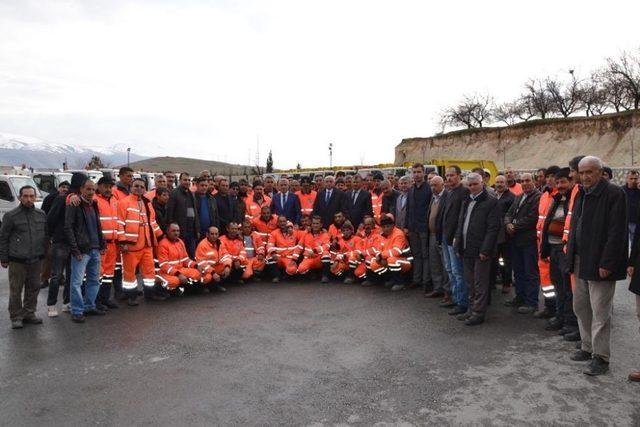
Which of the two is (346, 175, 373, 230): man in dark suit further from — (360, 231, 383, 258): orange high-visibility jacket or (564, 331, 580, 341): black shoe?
(564, 331, 580, 341): black shoe

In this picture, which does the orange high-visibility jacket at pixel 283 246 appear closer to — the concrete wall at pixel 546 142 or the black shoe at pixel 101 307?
the black shoe at pixel 101 307

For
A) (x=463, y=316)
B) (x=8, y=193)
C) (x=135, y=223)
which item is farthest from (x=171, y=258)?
(x=8, y=193)

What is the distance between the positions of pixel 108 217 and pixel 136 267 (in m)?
0.93

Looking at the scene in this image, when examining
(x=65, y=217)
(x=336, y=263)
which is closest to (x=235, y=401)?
(x=65, y=217)

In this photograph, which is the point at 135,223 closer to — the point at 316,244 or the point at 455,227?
the point at 316,244

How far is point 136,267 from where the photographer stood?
7.67 metres

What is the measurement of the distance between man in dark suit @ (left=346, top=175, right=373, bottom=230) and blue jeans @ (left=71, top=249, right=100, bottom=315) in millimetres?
4991

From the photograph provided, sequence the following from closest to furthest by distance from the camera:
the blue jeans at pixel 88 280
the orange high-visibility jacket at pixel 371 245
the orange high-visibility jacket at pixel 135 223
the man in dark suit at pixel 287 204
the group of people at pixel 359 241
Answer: the group of people at pixel 359 241 → the blue jeans at pixel 88 280 → the orange high-visibility jacket at pixel 135 223 → the orange high-visibility jacket at pixel 371 245 → the man in dark suit at pixel 287 204

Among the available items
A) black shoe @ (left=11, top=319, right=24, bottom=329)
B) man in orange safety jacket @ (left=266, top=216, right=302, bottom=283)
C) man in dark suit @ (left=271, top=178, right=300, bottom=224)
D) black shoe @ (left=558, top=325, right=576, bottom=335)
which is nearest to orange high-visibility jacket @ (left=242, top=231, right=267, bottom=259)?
man in orange safety jacket @ (left=266, top=216, right=302, bottom=283)

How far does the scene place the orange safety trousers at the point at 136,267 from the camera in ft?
24.8

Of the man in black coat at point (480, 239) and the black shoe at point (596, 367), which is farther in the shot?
the man in black coat at point (480, 239)

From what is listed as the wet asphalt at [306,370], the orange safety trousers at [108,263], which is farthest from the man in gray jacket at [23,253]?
the orange safety trousers at [108,263]

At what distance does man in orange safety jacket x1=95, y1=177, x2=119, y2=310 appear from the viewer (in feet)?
23.8

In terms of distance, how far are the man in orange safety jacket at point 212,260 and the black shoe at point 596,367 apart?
584 cm
